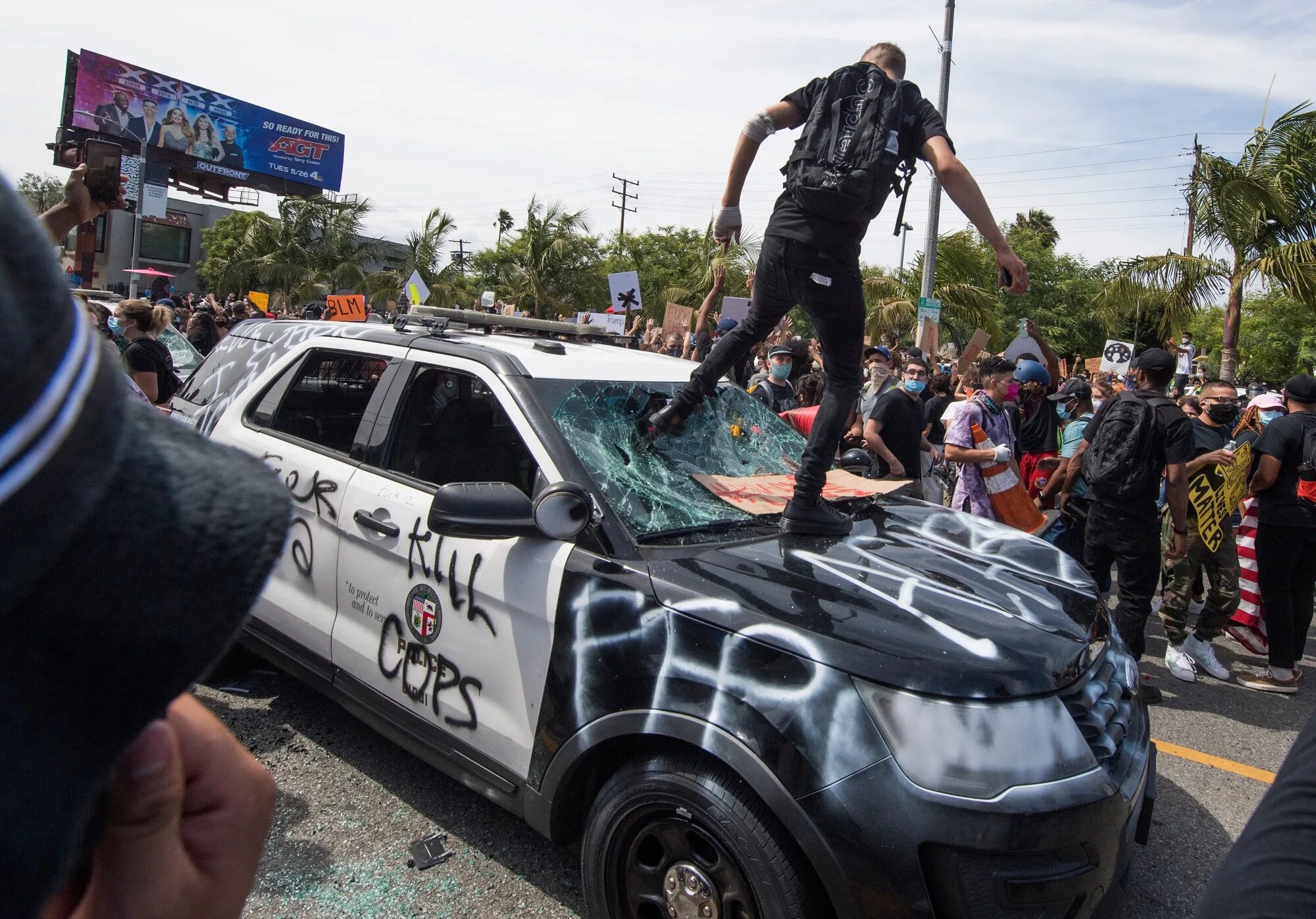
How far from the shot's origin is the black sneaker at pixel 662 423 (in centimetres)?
350

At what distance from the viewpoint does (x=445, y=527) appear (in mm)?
2596

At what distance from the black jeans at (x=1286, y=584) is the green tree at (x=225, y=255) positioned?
40.6 metres

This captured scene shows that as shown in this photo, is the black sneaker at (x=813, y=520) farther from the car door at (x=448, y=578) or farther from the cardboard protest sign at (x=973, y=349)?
the cardboard protest sign at (x=973, y=349)

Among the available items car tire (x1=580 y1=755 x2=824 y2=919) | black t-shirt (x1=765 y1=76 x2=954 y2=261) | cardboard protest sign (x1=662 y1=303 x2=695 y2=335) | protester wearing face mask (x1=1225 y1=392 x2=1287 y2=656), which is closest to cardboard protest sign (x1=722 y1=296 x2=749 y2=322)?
cardboard protest sign (x1=662 y1=303 x2=695 y2=335)

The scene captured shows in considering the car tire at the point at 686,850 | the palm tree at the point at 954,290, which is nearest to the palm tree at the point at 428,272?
the palm tree at the point at 954,290

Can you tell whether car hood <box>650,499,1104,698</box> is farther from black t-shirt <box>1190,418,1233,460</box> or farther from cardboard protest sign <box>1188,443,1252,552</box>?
black t-shirt <box>1190,418,1233,460</box>

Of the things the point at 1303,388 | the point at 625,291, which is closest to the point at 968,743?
the point at 1303,388

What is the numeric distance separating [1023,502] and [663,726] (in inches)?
174

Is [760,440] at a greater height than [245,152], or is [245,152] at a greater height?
[245,152]

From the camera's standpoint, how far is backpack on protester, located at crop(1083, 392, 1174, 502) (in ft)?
16.2

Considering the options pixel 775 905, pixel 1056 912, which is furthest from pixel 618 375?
pixel 1056 912

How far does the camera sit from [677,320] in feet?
40.8

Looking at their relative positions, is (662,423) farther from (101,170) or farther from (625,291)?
(625,291)

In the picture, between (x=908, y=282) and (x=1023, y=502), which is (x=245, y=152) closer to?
(x=908, y=282)
